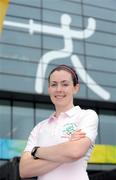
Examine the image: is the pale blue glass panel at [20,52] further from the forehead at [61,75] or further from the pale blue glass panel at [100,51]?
the forehead at [61,75]

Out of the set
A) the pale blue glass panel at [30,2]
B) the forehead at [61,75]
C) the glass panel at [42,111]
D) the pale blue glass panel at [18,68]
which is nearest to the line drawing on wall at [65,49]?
the pale blue glass panel at [18,68]

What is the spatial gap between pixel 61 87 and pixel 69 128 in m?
0.20

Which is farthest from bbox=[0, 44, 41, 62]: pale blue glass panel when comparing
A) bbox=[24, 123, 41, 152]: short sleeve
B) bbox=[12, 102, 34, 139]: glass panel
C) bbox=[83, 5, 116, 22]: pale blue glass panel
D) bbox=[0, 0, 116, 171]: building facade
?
bbox=[24, 123, 41, 152]: short sleeve

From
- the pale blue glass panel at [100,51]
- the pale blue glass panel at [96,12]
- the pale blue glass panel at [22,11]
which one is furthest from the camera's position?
the pale blue glass panel at [96,12]

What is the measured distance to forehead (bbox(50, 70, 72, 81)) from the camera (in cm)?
235

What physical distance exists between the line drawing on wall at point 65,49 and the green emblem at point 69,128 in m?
18.8

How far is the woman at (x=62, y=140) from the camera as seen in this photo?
7.21ft

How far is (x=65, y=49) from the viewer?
22391 mm

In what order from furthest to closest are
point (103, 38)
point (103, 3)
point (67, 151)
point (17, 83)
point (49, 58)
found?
point (103, 3)
point (103, 38)
point (49, 58)
point (17, 83)
point (67, 151)

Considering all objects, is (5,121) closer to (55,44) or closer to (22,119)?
(22,119)

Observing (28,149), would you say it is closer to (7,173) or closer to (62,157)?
(62,157)

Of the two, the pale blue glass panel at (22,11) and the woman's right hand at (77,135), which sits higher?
the pale blue glass panel at (22,11)

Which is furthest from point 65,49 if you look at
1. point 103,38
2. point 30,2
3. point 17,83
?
point 17,83

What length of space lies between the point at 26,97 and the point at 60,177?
19.2 meters
